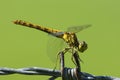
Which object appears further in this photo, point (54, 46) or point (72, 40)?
point (54, 46)

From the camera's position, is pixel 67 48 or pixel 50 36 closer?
pixel 67 48

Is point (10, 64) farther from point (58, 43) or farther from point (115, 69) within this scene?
point (58, 43)

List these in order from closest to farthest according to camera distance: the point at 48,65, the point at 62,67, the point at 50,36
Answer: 1. the point at 62,67
2. the point at 50,36
3. the point at 48,65

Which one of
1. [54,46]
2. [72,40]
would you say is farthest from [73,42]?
[54,46]

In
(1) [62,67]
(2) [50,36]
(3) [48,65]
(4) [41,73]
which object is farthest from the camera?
(3) [48,65]

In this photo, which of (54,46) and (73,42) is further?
(54,46)

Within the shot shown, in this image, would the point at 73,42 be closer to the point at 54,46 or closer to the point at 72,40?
the point at 72,40

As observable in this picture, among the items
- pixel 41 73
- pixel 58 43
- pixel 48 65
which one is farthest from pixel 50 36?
pixel 48 65

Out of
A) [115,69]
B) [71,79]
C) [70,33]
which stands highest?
[115,69]
